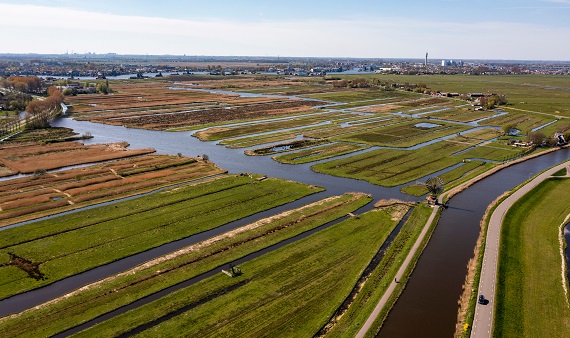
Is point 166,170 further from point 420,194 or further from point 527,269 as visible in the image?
point 527,269

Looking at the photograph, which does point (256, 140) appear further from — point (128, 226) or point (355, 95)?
point (355, 95)

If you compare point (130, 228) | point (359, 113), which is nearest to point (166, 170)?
point (130, 228)

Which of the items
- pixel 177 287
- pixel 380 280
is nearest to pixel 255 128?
pixel 177 287

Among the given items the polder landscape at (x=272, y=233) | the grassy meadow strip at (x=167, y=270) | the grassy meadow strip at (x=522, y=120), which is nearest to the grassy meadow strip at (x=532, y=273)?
the polder landscape at (x=272, y=233)

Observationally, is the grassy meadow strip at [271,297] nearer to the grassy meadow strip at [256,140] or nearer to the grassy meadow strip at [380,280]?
the grassy meadow strip at [380,280]

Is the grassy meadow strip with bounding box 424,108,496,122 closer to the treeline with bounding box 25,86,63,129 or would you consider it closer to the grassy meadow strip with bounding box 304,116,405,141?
the grassy meadow strip with bounding box 304,116,405,141

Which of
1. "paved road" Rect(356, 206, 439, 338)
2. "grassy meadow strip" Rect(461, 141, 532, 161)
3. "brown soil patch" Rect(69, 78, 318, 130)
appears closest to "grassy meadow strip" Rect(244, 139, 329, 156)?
"grassy meadow strip" Rect(461, 141, 532, 161)
